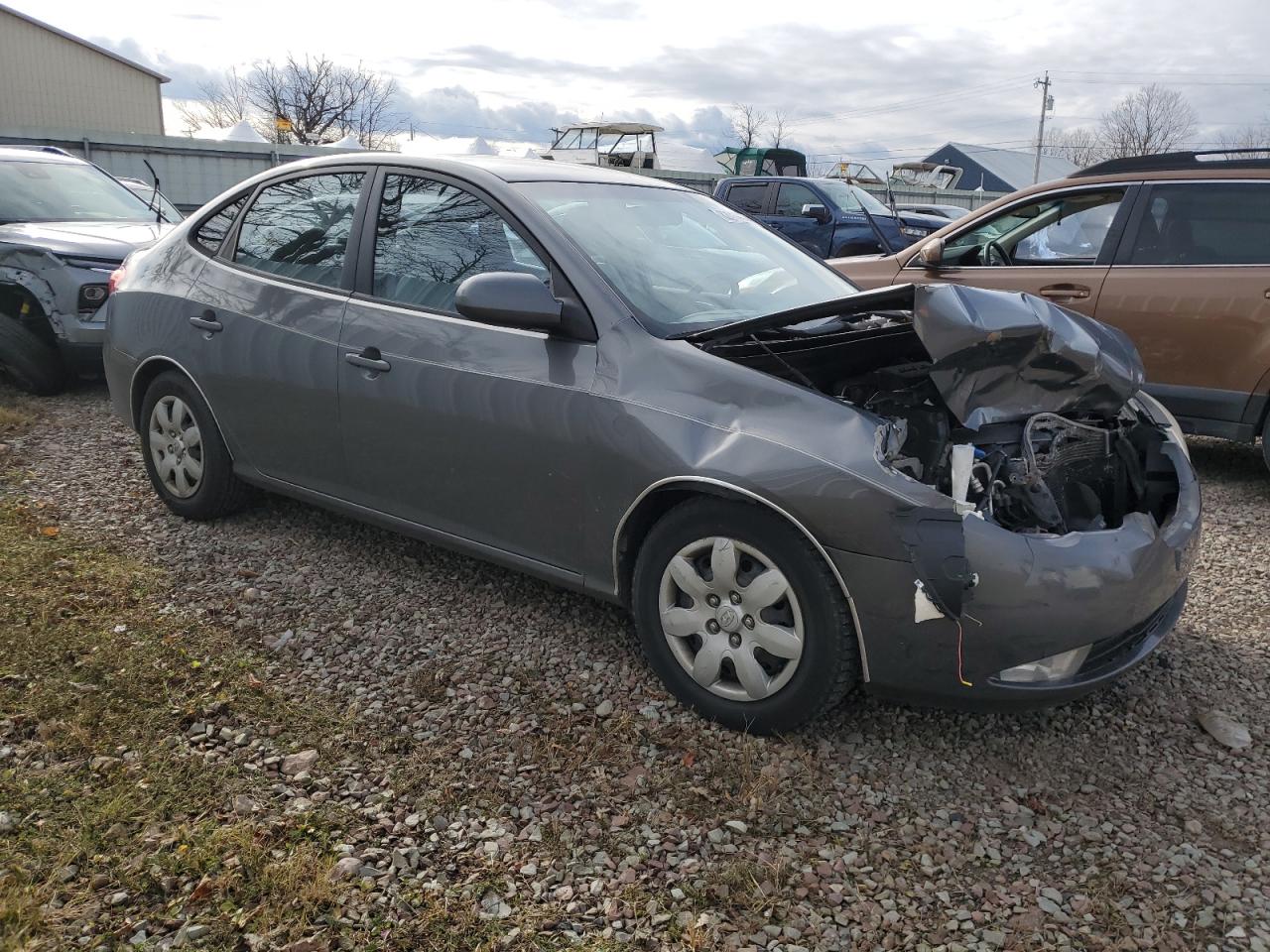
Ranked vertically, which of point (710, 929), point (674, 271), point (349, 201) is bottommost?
point (710, 929)

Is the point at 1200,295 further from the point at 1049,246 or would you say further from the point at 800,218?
the point at 800,218

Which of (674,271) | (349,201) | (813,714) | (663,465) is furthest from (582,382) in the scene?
(349,201)

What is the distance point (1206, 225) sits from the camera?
561cm

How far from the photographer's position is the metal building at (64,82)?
1260 inches

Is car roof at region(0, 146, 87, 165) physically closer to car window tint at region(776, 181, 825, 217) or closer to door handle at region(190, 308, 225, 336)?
door handle at region(190, 308, 225, 336)

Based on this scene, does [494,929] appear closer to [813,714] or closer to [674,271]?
[813,714]

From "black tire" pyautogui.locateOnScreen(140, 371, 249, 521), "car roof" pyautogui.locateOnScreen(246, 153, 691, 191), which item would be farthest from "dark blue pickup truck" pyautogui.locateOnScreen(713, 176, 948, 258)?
"black tire" pyautogui.locateOnScreen(140, 371, 249, 521)

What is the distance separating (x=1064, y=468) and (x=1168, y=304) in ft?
9.86

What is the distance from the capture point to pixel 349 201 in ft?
12.9

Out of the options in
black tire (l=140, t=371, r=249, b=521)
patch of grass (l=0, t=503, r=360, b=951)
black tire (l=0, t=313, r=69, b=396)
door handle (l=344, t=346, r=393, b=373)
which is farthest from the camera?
black tire (l=0, t=313, r=69, b=396)

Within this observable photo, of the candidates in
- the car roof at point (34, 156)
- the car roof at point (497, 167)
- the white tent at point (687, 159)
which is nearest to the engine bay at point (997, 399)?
the car roof at point (497, 167)

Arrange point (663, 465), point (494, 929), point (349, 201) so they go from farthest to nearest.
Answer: point (349, 201)
point (663, 465)
point (494, 929)

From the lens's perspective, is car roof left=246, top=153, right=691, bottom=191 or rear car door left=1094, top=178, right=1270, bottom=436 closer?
car roof left=246, top=153, right=691, bottom=191

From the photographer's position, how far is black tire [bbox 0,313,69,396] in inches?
271
